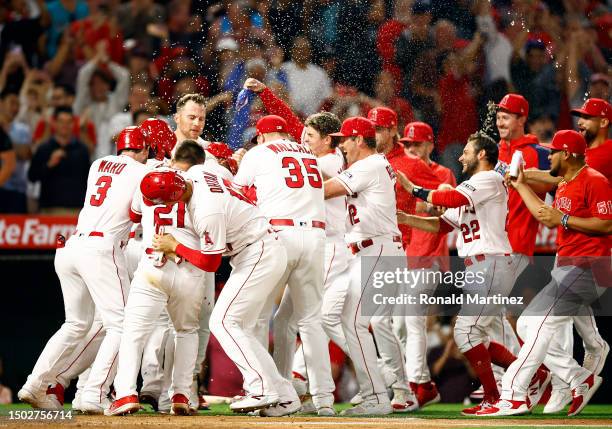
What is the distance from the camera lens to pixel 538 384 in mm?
9094

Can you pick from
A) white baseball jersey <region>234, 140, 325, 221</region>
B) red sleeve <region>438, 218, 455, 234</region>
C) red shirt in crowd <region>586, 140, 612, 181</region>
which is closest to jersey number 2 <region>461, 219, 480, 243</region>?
red sleeve <region>438, 218, 455, 234</region>

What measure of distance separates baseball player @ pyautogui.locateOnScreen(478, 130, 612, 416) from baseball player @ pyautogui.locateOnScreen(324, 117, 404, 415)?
3.40 feet

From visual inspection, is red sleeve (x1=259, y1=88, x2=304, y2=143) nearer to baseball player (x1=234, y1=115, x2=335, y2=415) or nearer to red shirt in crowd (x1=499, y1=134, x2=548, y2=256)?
baseball player (x1=234, y1=115, x2=335, y2=415)

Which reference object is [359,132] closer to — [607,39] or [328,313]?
[328,313]

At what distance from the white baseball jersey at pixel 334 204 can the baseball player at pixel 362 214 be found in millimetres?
249

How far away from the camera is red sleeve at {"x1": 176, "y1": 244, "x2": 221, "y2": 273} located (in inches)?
287

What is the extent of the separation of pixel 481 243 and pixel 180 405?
9.07 ft

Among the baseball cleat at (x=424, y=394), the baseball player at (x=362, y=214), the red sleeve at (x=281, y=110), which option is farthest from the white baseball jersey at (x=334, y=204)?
the baseball cleat at (x=424, y=394)

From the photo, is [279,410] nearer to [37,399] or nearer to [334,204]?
[37,399]

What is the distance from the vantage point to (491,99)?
11.9 meters

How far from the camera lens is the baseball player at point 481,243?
8555 millimetres

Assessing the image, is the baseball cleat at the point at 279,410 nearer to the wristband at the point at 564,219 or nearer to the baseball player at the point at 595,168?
the baseball player at the point at 595,168

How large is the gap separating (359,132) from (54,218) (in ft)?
13.0

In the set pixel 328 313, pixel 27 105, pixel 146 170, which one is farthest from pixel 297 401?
pixel 27 105
